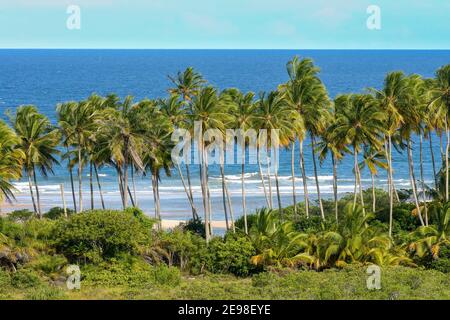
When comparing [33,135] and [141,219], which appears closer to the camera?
A: [141,219]

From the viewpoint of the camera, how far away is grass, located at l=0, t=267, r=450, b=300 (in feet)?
147

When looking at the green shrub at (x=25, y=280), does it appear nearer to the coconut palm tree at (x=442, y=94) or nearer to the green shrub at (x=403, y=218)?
the green shrub at (x=403, y=218)

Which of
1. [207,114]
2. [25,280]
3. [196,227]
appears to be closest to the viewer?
[25,280]

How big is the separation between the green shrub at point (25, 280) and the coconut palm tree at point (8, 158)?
19.1 feet

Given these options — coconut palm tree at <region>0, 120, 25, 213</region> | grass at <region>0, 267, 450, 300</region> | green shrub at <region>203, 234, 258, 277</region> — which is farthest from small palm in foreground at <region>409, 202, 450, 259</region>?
coconut palm tree at <region>0, 120, 25, 213</region>

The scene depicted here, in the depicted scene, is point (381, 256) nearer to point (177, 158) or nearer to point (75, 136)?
point (177, 158)

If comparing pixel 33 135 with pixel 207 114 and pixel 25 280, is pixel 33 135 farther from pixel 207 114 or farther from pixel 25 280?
pixel 25 280

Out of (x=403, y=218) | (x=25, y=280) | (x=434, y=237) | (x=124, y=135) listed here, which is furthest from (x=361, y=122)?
(x=25, y=280)

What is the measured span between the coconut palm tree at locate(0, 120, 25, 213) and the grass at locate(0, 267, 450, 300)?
8644 millimetres

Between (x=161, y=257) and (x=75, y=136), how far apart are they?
14.8 m

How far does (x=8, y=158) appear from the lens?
57.1 metres

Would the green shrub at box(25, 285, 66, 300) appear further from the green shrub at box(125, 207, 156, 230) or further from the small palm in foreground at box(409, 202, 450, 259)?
the small palm in foreground at box(409, 202, 450, 259)

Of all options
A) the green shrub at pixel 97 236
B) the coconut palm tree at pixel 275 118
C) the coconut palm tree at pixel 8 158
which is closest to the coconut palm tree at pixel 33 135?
the coconut palm tree at pixel 8 158

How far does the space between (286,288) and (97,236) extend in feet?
42.5
